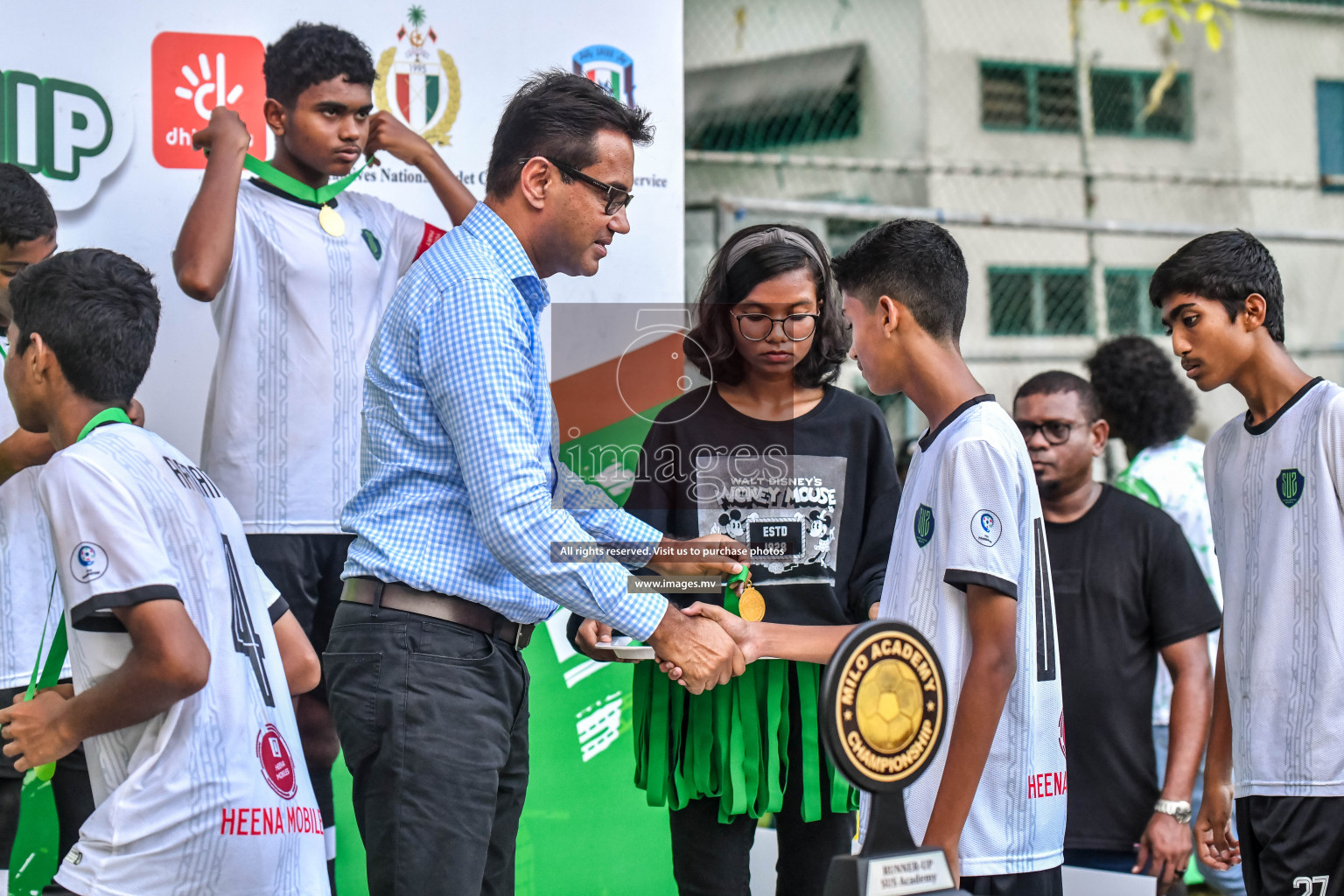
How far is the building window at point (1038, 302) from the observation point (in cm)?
1122

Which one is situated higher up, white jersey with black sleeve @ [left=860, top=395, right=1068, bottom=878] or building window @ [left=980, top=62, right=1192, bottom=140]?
building window @ [left=980, top=62, right=1192, bottom=140]

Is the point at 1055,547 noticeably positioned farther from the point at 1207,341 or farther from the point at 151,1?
the point at 151,1

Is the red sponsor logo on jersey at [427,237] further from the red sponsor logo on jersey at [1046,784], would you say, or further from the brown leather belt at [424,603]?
the red sponsor logo on jersey at [1046,784]

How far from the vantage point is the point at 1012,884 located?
7.53 ft

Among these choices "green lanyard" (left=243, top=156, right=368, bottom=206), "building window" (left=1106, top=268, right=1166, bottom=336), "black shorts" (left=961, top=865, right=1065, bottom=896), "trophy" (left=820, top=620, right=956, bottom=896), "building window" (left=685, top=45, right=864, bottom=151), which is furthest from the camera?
"building window" (left=685, top=45, right=864, bottom=151)

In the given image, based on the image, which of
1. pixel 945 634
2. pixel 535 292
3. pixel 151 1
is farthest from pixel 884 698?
pixel 151 1

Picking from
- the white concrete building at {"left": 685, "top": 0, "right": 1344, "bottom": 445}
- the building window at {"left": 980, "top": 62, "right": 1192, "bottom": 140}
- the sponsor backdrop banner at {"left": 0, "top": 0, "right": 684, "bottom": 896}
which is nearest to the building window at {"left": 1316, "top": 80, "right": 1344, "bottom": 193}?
the white concrete building at {"left": 685, "top": 0, "right": 1344, "bottom": 445}

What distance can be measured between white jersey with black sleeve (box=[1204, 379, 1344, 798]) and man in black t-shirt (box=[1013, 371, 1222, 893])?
667mm

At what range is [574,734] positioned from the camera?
4148 millimetres

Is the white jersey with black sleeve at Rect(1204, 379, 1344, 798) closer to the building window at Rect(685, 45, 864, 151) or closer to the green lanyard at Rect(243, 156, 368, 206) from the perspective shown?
the green lanyard at Rect(243, 156, 368, 206)

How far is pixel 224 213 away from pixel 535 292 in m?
1.39

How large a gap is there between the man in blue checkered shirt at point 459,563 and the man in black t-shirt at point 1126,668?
5.02ft

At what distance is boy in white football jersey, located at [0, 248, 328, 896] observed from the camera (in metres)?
2.17

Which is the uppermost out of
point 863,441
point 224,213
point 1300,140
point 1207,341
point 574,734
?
point 1300,140
